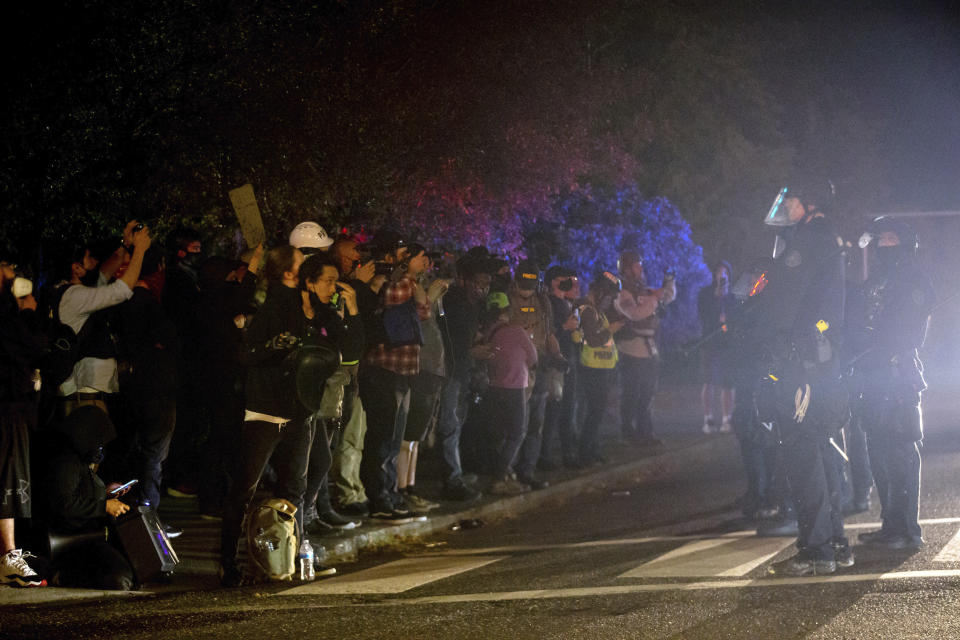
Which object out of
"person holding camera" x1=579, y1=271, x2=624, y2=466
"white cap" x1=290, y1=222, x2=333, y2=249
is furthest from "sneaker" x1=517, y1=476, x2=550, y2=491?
"white cap" x1=290, y1=222, x2=333, y2=249

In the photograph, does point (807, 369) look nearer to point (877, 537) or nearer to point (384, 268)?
point (877, 537)

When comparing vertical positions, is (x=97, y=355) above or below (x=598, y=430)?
above

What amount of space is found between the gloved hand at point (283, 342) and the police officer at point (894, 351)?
12.8 feet

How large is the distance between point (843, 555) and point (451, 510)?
406 cm

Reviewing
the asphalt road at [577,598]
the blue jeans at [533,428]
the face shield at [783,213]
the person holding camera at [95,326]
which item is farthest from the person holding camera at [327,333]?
the blue jeans at [533,428]

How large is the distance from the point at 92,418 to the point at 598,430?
294 inches

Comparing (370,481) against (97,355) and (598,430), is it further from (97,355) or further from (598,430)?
(598,430)

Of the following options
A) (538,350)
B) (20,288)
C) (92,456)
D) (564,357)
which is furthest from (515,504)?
(20,288)

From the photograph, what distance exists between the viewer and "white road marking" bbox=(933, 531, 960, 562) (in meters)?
7.92

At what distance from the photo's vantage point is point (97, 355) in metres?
8.66

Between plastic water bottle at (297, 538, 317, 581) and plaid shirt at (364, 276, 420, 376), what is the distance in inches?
102

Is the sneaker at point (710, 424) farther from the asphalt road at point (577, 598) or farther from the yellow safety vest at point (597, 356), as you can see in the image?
the asphalt road at point (577, 598)

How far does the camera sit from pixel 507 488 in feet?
39.7

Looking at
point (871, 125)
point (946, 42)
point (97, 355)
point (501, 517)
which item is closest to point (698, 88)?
point (871, 125)
